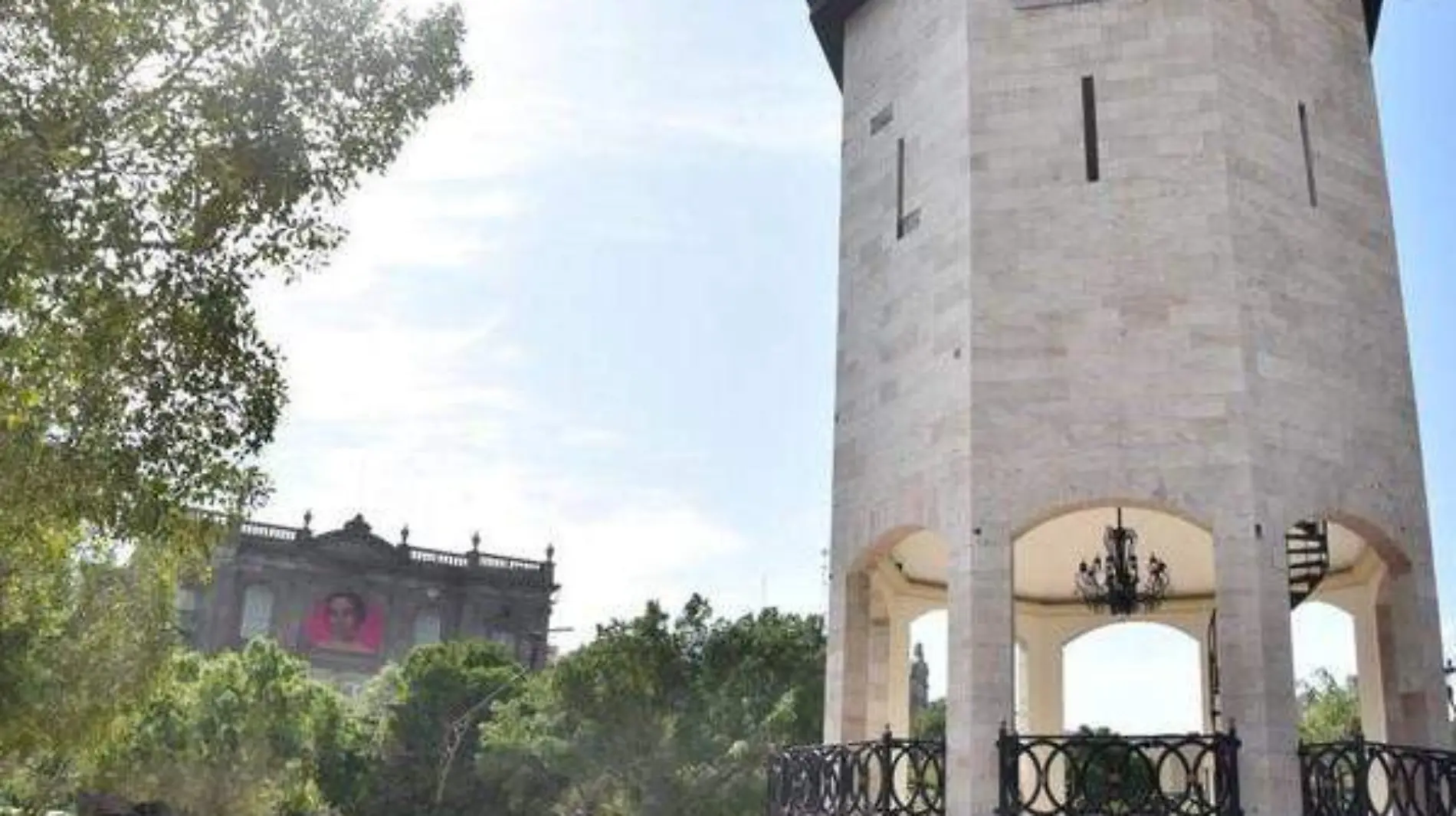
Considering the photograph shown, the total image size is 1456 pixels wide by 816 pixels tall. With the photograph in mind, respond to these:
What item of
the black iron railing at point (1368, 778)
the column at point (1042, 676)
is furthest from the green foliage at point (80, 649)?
the black iron railing at point (1368, 778)

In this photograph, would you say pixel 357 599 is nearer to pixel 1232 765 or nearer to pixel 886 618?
pixel 886 618

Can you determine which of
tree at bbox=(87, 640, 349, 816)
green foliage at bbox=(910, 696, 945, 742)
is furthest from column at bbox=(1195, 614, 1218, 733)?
tree at bbox=(87, 640, 349, 816)

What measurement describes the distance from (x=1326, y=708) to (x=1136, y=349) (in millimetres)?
32295

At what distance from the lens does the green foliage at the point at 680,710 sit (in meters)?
41.6

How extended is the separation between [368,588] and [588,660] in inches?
1753

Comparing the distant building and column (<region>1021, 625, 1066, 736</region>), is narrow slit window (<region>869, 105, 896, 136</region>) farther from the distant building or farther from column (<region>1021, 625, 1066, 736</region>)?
the distant building

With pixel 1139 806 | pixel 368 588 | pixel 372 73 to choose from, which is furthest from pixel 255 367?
pixel 368 588

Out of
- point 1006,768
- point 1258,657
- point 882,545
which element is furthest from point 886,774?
point 1258,657

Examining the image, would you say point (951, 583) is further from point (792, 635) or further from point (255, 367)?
point (792, 635)

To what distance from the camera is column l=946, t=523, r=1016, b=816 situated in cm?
1379

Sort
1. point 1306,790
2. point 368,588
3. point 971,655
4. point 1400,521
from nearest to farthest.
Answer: point 1306,790
point 971,655
point 1400,521
point 368,588

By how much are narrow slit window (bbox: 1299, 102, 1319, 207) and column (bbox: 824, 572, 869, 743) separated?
23.3 feet

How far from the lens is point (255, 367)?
11344mm

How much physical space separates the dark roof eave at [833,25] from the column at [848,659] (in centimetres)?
769
